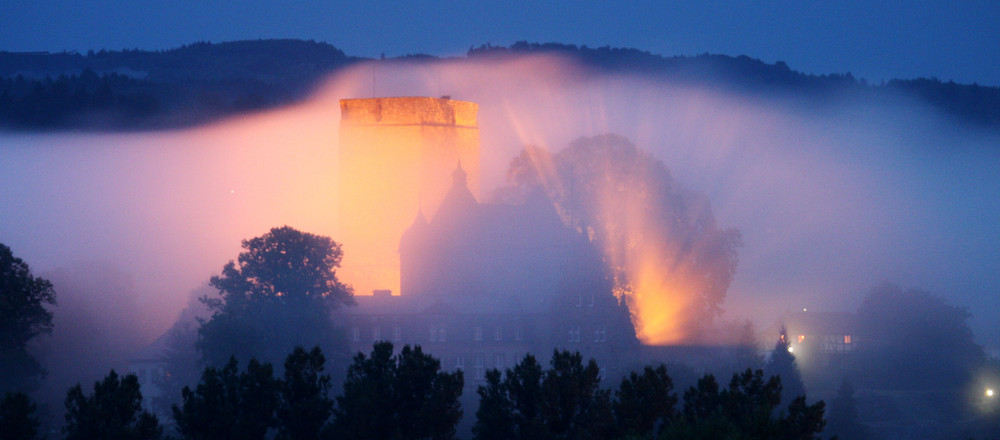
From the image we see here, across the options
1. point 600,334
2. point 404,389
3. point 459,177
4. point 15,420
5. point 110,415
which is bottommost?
point 15,420

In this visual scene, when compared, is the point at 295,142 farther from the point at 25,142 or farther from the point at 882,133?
the point at 882,133

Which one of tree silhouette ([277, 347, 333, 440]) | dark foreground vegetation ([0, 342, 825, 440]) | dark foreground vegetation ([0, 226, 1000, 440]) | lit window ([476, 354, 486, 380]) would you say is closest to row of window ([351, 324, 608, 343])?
lit window ([476, 354, 486, 380])

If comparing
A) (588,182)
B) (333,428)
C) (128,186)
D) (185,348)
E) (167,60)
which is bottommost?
(333,428)

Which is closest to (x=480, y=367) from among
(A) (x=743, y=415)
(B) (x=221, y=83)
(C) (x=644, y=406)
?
(C) (x=644, y=406)

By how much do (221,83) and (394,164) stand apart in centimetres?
4377

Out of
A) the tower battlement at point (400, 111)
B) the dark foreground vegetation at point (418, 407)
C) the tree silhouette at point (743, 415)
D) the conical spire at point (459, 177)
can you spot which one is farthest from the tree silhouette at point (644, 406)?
the tower battlement at point (400, 111)

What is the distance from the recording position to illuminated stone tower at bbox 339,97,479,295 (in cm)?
10588

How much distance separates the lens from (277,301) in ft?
263

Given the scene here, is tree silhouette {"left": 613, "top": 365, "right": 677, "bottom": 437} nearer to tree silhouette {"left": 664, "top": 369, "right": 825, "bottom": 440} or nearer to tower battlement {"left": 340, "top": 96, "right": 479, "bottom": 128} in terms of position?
tree silhouette {"left": 664, "top": 369, "right": 825, "bottom": 440}

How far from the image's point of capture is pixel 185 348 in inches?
3164

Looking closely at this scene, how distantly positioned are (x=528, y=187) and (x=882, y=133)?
62.1 meters

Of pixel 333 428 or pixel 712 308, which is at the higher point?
pixel 712 308

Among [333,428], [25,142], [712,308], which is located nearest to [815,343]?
[712,308]

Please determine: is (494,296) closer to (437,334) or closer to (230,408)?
(437,334)
